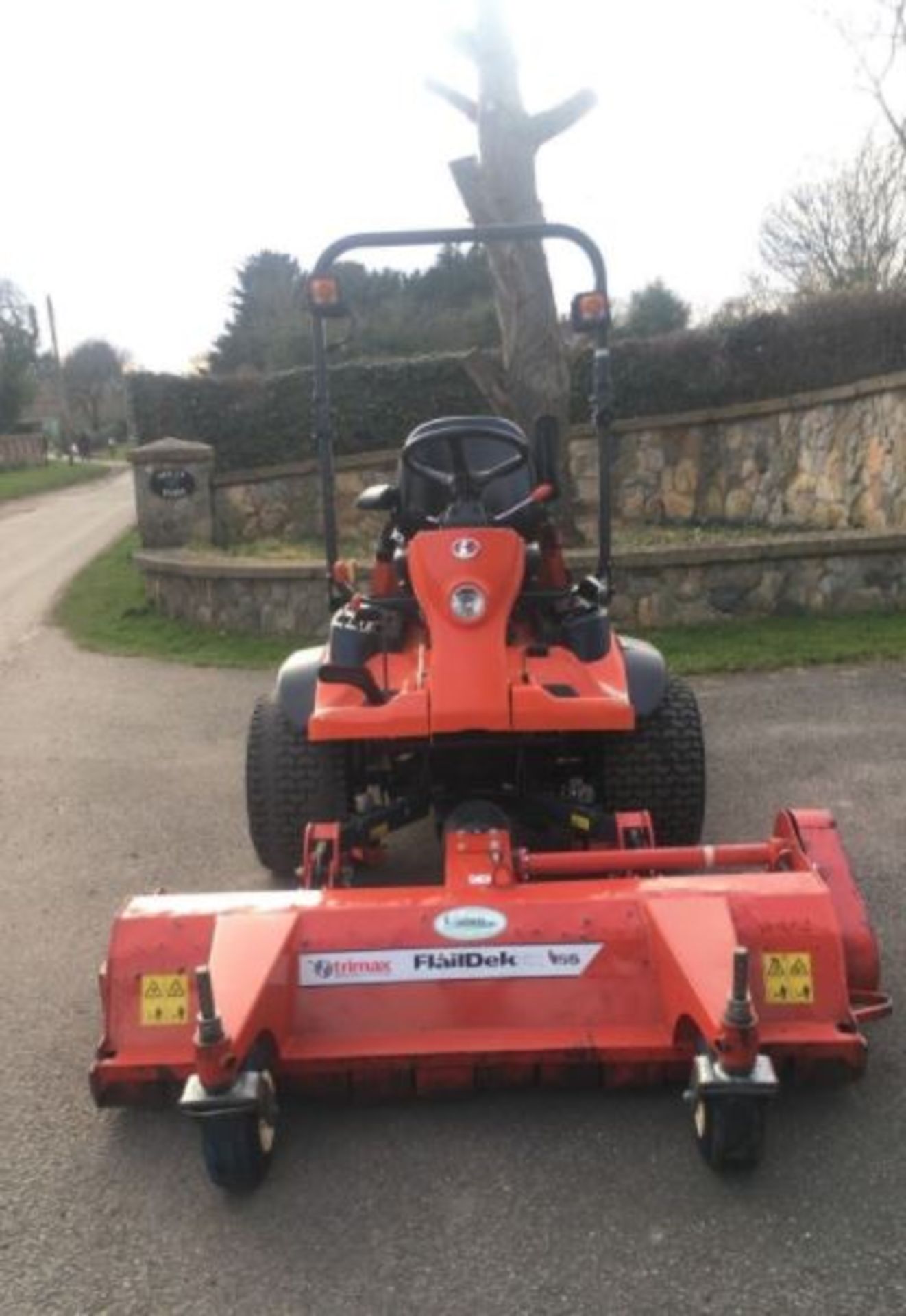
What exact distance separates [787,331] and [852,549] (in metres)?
5.14

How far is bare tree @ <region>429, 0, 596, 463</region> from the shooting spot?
9750mm

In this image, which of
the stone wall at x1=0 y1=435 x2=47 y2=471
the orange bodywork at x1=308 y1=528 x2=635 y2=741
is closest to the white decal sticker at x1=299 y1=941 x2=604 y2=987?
the orange bodywork at x1=308 y1=528 x2=635 y2=741

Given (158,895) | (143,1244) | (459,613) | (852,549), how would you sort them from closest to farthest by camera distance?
1. (143,1244)
2. (158,895)
3. (459,613)
4. (852,549)

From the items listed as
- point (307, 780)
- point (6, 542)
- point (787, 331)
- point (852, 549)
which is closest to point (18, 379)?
point (6, 542)

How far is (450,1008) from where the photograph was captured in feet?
9.80

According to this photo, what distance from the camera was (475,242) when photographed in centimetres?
476

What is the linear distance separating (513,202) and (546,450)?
5822 millimetres

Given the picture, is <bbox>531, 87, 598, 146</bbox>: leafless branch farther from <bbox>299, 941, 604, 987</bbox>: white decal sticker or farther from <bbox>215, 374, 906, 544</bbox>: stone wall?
<bbox>299, 941, 604, 987</bbox>: white decal sticker

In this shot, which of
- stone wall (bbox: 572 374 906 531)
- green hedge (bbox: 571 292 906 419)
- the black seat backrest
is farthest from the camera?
green hedge (bbox: 571 292 906 419)

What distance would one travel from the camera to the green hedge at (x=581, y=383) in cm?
1250

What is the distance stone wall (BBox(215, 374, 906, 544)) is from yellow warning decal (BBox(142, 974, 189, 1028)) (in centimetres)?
884

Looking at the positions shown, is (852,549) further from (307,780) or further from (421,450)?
(307,780)

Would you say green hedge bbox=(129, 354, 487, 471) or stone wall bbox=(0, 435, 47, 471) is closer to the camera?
green hedge bbox=(129, 354, 487, 471)

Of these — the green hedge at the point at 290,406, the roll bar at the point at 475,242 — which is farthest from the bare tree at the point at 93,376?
the roll bar at the point at 475,242
